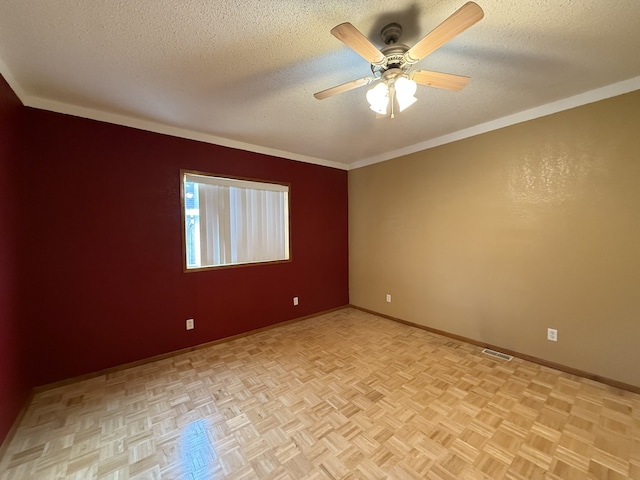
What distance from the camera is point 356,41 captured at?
1.18m

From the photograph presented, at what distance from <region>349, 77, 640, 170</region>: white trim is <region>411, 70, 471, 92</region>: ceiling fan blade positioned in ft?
5.03

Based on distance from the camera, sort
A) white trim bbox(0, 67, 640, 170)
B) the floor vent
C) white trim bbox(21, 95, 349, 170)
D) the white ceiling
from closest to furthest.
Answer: the white ceiling → white trim bbox(0, 67, 640, 170) → white trim bbox(21, 95, 349, 170) → the floor vent

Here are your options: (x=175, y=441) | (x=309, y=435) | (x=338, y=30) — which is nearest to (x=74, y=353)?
(x=175, y=441)

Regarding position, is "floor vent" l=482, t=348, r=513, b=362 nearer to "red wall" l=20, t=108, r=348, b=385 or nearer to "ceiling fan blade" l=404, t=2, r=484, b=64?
"red wall" l=20, t=108, r=348, b=385

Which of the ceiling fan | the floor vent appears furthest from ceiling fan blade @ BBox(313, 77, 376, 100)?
the floor vent

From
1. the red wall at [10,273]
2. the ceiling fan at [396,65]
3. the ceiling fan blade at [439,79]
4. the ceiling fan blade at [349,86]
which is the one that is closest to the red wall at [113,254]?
the red wall at [10,273]

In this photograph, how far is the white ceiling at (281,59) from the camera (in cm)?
130

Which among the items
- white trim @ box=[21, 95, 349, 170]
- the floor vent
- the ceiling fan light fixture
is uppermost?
white trim @ box=[21, 95, 349, 170]

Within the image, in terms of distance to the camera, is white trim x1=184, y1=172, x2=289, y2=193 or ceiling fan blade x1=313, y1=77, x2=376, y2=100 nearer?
ceiling fan blade x1=313, y1=77, x2=376, y2=100

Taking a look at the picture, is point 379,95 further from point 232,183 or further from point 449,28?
point 232,183

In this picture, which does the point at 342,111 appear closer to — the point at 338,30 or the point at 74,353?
the point at 338,30

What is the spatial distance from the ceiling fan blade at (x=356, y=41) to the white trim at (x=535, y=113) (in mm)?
1998

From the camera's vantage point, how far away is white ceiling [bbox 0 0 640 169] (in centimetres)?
130

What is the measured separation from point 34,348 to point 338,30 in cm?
321
